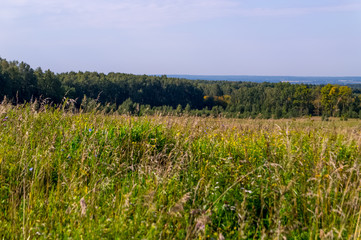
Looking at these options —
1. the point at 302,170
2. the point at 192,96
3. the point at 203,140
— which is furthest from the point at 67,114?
the point at 192,96

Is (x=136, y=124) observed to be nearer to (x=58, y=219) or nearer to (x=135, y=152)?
(x=135, y=152)

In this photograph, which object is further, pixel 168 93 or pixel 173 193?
pixel 168 93

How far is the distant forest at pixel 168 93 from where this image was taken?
52781 millimetres

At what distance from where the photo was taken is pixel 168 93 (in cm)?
12912

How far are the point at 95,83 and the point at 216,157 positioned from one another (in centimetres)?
8839

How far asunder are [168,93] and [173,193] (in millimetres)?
126680

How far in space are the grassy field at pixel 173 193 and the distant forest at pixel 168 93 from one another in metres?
3.99

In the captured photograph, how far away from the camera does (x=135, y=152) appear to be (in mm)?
4254

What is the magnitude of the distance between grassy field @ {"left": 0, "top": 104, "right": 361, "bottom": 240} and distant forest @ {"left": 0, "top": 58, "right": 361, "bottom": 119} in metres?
3.99

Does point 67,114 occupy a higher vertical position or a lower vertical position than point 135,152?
higher

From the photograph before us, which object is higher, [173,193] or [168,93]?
[173,193]

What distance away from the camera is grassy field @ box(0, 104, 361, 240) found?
2285 millimetres

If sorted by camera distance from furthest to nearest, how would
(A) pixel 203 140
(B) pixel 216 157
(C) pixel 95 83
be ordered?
(C) pixel 95 83 < (A) pixel 203 140 < (B) pixel 216 157

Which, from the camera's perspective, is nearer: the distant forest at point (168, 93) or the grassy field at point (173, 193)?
the grassy field at point (173, 193)
